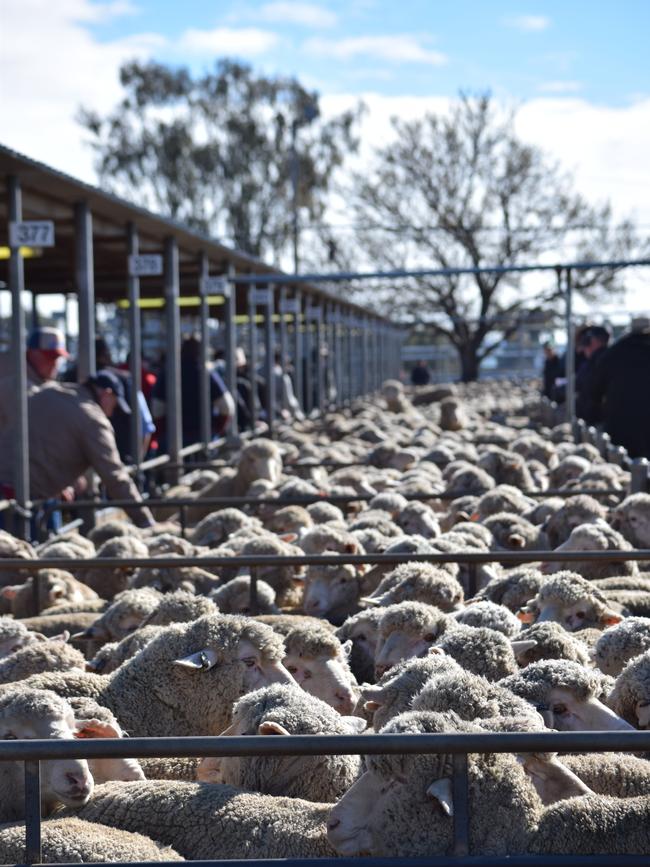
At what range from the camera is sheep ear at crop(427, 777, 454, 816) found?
259 cm

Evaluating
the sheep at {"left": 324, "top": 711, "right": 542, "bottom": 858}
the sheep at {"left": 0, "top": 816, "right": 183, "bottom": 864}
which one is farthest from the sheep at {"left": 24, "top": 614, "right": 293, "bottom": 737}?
the sheep at {"left": 324, "top": 711, "right": 542, "bottom": 858}

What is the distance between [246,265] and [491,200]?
2184cm

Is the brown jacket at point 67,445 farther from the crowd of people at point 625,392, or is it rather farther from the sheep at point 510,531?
the crowd of people at point 625,392

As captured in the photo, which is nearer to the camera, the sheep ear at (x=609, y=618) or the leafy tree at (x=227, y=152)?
the sheep ear at (x=609, y=618)

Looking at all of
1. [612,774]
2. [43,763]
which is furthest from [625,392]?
[43,763]

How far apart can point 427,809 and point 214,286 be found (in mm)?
11170

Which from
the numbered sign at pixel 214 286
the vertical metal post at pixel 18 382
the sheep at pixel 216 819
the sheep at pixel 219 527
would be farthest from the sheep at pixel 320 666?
the numbered sign at pixel 214 286

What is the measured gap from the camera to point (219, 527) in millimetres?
7168

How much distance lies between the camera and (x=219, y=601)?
532 cm

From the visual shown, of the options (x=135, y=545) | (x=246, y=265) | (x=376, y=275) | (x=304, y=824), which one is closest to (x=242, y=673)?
(x=304, y=824)

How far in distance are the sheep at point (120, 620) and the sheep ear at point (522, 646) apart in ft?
5.28

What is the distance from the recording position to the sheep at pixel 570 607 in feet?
15.1

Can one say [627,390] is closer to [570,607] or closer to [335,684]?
[570,607]

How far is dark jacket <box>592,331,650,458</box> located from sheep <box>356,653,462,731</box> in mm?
6844
